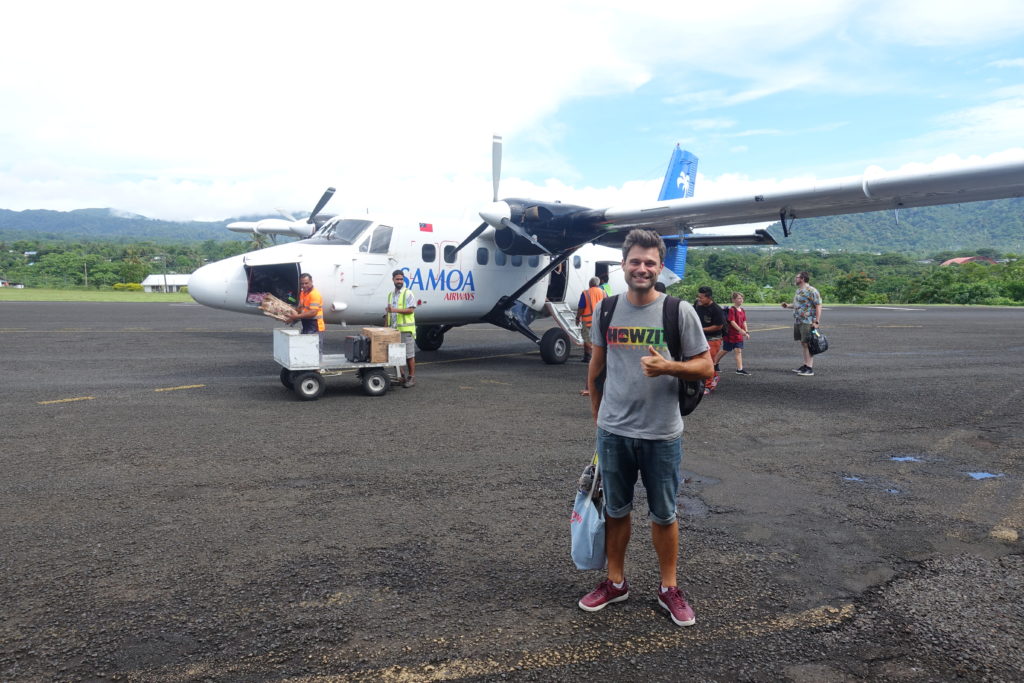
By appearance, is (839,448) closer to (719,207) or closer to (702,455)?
(702,455)

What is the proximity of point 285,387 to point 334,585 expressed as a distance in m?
6.82

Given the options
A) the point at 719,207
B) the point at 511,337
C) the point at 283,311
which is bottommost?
the point at 511,337

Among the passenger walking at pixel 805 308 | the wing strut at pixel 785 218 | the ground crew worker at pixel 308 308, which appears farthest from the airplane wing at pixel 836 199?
the ground crew worker at pixel 308 308

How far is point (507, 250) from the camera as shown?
1450 cm

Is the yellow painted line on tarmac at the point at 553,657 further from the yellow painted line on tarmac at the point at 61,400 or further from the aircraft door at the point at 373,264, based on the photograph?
the aircraft door at the point at 373,264

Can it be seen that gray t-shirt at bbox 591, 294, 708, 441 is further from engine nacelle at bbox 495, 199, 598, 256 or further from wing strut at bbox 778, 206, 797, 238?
engine nacelle at bbox 495, 199, 598, 256

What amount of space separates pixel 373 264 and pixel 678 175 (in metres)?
11.7

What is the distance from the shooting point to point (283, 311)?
10.0 meters

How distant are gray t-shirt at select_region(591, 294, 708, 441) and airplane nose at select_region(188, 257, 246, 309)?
9.78 metres

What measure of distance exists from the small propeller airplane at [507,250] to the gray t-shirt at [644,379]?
8.61 meters

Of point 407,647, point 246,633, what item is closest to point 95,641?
point 246,633

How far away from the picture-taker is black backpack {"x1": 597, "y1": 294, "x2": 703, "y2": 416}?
11.4 feet

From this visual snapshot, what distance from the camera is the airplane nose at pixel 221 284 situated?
11750 millimetres

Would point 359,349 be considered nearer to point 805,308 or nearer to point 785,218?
point 805,308
